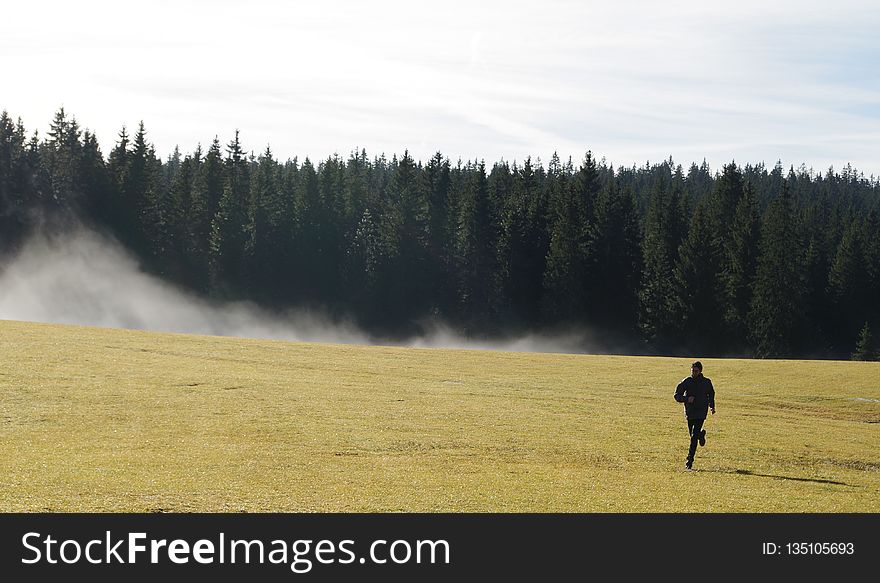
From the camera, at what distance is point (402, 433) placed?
3005 cm

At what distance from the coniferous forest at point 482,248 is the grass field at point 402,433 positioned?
1810 inches

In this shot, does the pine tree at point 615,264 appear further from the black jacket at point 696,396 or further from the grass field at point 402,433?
the black jacket at point 696,396

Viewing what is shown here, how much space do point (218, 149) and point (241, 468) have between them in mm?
121035

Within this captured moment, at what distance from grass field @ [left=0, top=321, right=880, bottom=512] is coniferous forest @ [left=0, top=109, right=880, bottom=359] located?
45962mm

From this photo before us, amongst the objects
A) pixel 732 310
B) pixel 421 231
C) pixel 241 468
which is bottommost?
pixel 241 468

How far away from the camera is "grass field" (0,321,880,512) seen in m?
20.5

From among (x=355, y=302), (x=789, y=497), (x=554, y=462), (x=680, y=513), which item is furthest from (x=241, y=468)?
(x=355, y=302)

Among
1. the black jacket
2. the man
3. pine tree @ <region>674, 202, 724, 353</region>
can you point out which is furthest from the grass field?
pine tree @ <region>674, 202, 724, 353</region>

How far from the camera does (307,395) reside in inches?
1494

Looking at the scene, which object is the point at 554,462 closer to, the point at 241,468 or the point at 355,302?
the point at 241,468

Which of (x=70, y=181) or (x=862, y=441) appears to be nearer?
(x=862, y=441)

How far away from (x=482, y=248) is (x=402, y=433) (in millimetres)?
89041

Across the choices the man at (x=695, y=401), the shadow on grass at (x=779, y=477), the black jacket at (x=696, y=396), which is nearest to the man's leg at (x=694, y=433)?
the man at (x=695, y=401)

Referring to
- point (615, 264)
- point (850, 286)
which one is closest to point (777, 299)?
point (615, 264)
